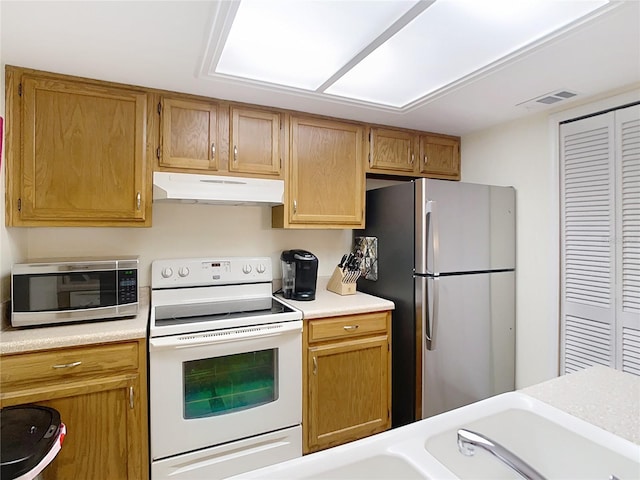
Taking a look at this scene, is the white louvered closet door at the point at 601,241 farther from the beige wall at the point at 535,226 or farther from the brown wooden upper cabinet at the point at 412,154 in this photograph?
the brown wooden upper cabinet at the point at 412,154

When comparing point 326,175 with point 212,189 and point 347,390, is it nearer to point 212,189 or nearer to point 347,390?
point 212,189

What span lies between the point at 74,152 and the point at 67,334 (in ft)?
3.03

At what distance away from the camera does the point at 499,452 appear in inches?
26.6

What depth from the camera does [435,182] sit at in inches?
86.5

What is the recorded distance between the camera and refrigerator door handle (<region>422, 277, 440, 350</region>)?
2.19 m

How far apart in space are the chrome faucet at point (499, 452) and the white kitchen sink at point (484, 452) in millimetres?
65

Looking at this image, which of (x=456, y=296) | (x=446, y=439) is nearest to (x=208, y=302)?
(x=456, y=296)

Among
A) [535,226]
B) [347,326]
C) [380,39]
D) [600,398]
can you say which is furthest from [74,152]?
[535,226]

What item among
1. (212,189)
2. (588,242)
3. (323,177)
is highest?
(323,177)

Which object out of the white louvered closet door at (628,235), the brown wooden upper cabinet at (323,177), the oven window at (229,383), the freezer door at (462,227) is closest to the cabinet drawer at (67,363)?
the oven window at (229,383)

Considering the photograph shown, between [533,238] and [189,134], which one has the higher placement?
[189,134]

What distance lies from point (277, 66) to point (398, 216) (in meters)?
1.20

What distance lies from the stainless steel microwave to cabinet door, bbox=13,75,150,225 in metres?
0.27

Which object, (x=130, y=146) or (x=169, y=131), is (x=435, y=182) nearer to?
(x=169, y=131)
